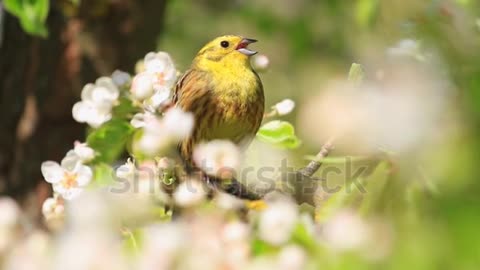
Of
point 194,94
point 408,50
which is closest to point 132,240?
point 408,50

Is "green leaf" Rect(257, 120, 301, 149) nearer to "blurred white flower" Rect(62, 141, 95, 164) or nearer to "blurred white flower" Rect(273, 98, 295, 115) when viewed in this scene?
"blurred white flower" Rect(273, 98, 295, 115)

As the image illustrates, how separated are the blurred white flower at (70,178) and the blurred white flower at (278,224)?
564 mm

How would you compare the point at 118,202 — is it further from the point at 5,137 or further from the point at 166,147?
the point at 5,137

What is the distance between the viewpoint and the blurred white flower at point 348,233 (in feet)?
2.58

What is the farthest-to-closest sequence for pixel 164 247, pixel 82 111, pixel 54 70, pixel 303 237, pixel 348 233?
1. pixel 54 70
2. pixel 82 111
3. pixel 303 237
4. pixel 164 247
5. pixel 348 233

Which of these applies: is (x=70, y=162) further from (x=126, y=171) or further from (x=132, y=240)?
(x=132, y=240)

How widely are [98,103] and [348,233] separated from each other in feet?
3.00

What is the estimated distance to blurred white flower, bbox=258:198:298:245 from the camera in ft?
3.37

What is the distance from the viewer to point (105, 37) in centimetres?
304

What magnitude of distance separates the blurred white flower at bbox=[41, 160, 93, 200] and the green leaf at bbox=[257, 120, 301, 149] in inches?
15.2

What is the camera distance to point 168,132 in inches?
48.3

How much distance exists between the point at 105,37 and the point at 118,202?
195 cm

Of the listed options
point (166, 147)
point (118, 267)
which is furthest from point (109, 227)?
point (166, 147)

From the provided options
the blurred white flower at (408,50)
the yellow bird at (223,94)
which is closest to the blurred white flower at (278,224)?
the blurred white flower at (408,50)
